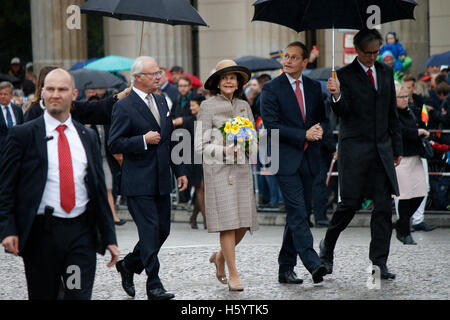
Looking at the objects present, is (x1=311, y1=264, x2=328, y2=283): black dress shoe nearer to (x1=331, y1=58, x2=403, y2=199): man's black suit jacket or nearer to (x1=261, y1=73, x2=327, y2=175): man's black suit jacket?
(x1=331, y1=58, x2=403, y2=199): man's black suit jacket

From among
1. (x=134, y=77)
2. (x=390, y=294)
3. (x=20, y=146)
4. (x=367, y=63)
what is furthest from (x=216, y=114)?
(x=20, y=146)

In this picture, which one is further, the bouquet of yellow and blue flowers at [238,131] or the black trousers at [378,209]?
the black trousers at [378,209]

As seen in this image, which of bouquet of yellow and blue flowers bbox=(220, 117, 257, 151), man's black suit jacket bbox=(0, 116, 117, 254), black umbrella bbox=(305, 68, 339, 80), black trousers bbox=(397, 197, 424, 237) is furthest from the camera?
black umbrella bbox=(305, 68, 339, 80)

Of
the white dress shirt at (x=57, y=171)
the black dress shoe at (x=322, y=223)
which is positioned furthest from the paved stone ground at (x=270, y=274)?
the white dress shirt at (x=57, y=171)

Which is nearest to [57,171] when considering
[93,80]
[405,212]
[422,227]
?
[405,212]

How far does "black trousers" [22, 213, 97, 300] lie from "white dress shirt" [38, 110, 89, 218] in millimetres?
69

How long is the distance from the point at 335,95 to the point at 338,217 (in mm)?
1129

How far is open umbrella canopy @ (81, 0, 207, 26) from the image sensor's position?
836cm

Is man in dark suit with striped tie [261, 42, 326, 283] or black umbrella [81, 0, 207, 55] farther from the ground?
black umbrella [81, 0, 207, 55]

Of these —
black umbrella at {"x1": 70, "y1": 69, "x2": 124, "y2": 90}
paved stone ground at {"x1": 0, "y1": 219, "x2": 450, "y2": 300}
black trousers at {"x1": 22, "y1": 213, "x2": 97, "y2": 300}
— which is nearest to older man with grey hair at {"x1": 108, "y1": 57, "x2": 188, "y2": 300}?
paved stone ground at {"x1": 0, "y1": 219, "x2": 450, "y2": 300}

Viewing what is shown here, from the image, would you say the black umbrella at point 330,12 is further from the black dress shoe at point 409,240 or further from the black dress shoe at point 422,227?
the black dress shoe at point 422,227

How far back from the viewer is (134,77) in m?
7.86

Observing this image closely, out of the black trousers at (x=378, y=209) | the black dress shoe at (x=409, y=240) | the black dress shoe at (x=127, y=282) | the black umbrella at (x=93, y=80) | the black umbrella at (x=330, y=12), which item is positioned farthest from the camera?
the black umbrella at (x=93, y=80)

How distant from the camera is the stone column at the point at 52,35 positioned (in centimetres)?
2389
